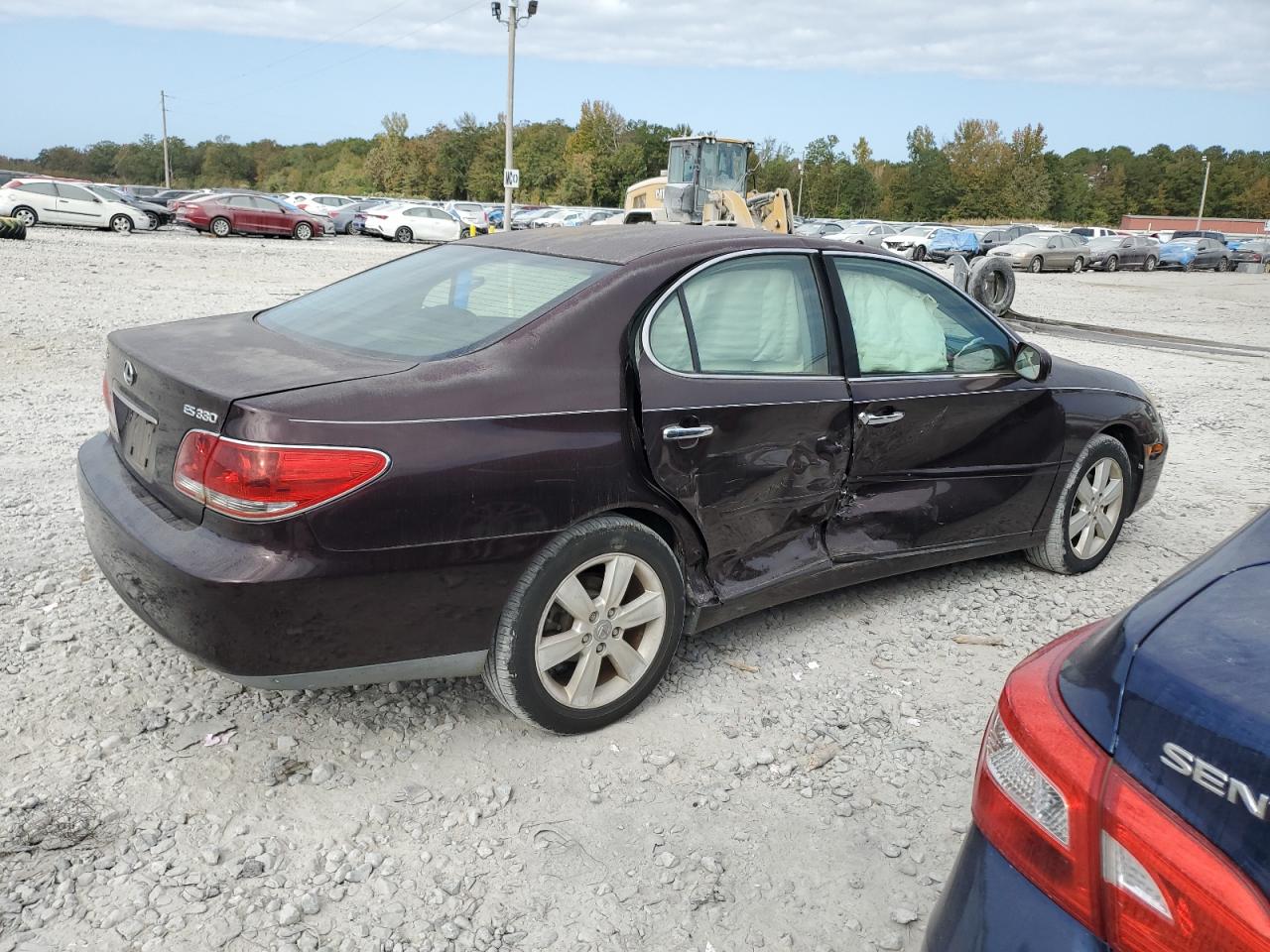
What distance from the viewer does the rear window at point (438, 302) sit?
3.29 meters

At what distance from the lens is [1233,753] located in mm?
1291

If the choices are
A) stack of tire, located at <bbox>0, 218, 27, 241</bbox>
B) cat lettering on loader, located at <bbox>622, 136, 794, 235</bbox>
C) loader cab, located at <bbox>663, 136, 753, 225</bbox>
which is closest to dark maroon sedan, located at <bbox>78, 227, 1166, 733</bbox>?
cat lettering on loader, located at <bbox>622, 136, 794, 235</bbox>

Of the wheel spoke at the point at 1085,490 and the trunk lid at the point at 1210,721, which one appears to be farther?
the wheel spoke at the point at 1085,490

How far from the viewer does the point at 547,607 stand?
311cm

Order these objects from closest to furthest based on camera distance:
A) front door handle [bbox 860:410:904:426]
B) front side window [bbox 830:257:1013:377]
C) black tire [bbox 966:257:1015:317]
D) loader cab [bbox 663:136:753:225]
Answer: front door handle [bbox 860:410:904:426] → front side window [bbox 830:257:1013:377] → black tire [bbox 966:257:1015:317] → loader cab [bbox 663:136:753:225]

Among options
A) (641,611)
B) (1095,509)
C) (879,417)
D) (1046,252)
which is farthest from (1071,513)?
(1046,252)

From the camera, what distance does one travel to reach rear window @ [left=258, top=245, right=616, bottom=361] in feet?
10.8

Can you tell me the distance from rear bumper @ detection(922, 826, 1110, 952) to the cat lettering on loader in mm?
19987

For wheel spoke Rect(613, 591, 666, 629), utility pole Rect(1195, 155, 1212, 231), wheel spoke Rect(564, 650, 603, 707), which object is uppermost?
utility pole Rect(1195, 155, 1212, 231)

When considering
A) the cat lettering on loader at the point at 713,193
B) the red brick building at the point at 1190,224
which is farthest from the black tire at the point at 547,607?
the red brick building at the point at 1190,224

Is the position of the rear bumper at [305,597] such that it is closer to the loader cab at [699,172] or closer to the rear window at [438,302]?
the rear window at [438,302]

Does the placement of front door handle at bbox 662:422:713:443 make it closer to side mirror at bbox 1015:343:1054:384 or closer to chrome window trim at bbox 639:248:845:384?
chrome window trim at bbox 639:248:845:384

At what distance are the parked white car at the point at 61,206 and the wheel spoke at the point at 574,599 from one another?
1138 inches

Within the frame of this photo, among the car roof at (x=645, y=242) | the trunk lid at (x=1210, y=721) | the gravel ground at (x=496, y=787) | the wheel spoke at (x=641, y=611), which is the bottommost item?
the gravel ground at (x=496, y=787)
